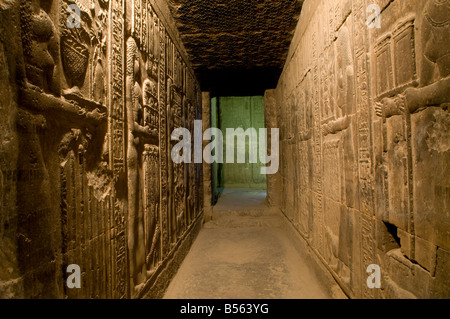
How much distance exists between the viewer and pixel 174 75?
373cm

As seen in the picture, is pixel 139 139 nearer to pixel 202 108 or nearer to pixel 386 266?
pixel 386 266

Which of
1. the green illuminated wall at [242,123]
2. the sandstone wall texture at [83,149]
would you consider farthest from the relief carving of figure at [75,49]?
the green illuminated wall at [242,123]

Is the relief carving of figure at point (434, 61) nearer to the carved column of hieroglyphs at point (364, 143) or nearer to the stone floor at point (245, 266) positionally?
the carved column of hieroglyphs at point (364, 143)

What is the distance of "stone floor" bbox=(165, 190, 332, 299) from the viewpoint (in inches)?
117

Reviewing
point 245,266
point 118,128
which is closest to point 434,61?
point 118,128

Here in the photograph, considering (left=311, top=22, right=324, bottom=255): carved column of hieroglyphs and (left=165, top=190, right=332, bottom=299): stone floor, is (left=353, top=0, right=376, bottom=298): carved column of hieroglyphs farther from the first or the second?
(left=165, top=190, right=332, bottom=299): stone floor

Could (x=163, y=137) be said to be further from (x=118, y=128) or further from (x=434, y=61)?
(x=434, y=61)

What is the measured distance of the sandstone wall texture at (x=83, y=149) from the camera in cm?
106

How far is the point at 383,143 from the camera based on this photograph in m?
1.67

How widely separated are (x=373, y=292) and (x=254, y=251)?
260cm

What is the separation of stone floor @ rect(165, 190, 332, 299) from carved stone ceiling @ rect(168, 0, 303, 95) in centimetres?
323

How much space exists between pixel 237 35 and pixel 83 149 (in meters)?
3.39

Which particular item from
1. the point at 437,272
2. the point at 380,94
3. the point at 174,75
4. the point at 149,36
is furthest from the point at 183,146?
the point at 437,272

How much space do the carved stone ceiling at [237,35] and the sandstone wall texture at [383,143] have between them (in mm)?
642
